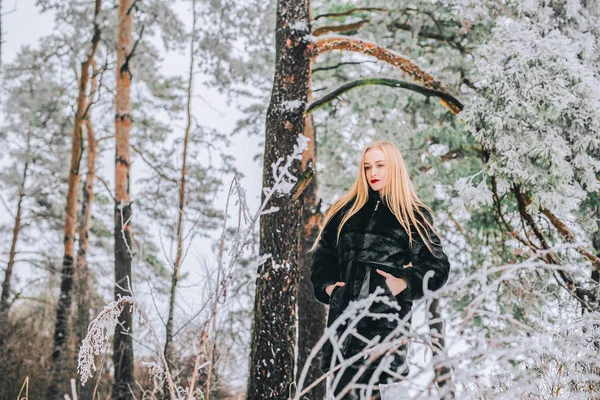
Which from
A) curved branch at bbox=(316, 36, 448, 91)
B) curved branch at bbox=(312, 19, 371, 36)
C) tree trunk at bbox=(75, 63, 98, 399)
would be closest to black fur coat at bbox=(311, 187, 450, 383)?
curved branch at bbox=(316, 36, 448, 91)

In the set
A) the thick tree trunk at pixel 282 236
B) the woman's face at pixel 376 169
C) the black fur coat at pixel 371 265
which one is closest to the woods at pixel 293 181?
the thick tree trunk at pixel 282 236

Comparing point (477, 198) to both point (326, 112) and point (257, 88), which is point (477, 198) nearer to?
point (326, 112)

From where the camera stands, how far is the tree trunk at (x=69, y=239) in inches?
345

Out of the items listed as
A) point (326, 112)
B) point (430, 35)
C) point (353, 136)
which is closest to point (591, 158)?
point (430, 35)

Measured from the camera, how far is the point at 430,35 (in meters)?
8.07

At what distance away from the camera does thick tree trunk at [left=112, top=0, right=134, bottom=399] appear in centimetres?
694

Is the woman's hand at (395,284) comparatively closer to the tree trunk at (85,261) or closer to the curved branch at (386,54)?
the curved branch at (386,54)

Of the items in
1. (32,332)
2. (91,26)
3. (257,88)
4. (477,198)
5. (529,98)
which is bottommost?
(32,332)

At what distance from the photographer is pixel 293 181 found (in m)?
4.19

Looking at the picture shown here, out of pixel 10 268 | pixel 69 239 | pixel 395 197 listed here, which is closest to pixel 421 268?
pixel 395 197

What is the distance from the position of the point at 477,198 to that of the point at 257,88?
6.79 meters

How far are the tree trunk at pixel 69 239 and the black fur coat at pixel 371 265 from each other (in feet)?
22.9

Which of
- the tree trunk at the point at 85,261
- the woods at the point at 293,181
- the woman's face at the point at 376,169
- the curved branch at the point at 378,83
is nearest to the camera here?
the woods at the point at 293,181

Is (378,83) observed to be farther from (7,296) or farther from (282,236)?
(7,296)
